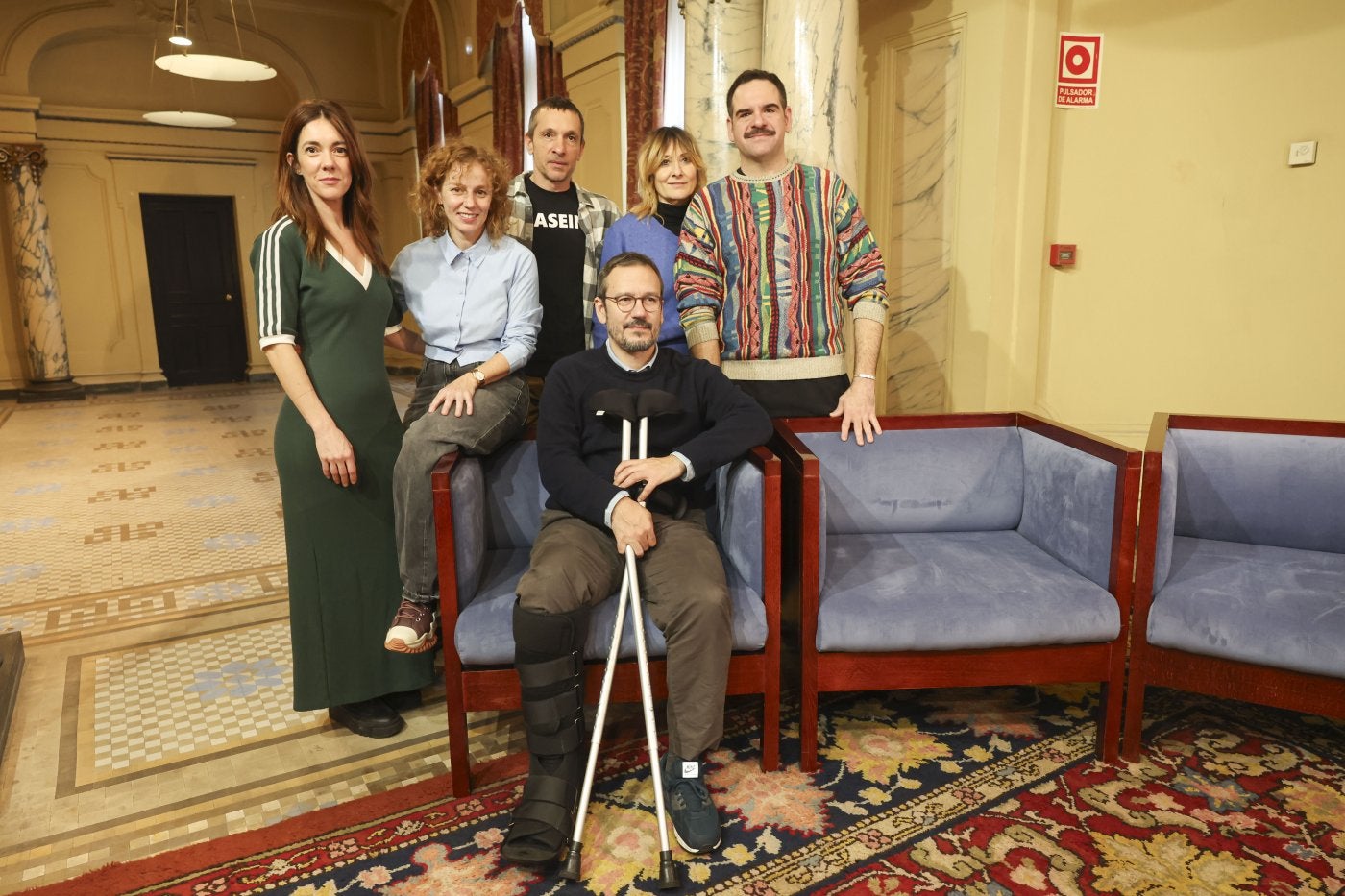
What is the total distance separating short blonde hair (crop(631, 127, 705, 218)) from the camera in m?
2.62

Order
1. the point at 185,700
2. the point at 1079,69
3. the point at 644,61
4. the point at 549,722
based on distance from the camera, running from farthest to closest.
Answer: the point at 644,61 < the point at 1079,69 < the point at 185,700 < the point at 549,722

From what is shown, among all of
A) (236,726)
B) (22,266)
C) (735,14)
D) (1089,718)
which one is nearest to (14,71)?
(22,266)

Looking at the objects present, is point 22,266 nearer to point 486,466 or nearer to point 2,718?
point 2,718

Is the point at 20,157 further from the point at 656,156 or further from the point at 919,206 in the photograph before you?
the point at 656,156

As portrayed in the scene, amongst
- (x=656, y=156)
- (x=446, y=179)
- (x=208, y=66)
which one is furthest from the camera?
(x=208, y=66)

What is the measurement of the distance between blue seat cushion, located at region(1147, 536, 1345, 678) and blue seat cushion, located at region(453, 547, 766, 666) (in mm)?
957

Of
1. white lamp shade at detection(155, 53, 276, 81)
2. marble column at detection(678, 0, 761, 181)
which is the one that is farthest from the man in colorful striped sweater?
white lamp shade at detection(155, 53, 276, 81)

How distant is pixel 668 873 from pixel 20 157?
1102cm

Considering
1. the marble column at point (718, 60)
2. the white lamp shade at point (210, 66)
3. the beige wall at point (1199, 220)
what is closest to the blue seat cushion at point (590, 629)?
the marble column at point (718, 60)

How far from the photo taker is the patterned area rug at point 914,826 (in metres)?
1.82

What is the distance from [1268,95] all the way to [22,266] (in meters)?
11.1

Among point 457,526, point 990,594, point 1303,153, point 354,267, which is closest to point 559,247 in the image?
point 354,267

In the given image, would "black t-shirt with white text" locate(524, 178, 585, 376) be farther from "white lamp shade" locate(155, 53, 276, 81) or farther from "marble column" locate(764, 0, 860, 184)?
"white lamp shade" locate(155, 53, 276, 81)

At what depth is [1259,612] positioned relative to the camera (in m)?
2.07
